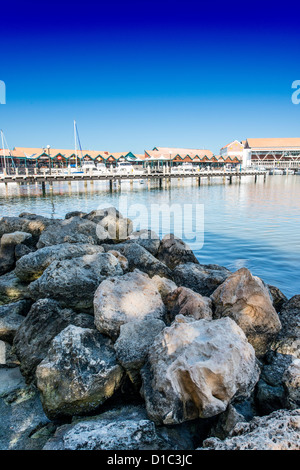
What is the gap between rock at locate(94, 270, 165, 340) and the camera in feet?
12.7

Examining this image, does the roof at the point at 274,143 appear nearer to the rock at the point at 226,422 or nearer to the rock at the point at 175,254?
the rock at the point at 175,254

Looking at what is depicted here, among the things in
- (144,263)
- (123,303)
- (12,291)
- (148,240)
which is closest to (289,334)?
(123,303)

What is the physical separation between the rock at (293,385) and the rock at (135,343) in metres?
1.36

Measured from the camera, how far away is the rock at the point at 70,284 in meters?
4.82

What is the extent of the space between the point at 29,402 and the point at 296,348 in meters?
3.19

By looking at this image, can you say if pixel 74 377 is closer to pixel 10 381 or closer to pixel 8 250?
pixel 10 381

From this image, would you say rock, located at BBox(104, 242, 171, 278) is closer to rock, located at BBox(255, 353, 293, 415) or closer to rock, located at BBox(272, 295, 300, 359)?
rock, located at BBox(272, 295, 300, 359)

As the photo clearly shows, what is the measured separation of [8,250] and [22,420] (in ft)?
16.9

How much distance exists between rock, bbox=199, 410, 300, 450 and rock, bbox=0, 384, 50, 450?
1.74 meters

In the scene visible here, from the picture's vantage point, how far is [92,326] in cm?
428

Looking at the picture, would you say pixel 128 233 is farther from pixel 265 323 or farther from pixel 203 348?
pixel 203 348

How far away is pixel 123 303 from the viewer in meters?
4.05

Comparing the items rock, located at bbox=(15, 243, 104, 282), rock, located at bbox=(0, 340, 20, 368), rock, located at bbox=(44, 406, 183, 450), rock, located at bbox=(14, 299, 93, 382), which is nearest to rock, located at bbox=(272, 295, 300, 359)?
rock, located at bbox=(44, 406, 183, 450)

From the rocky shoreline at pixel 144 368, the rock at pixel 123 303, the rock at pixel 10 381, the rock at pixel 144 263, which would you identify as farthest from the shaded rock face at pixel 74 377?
the rock at pixel 144 263
